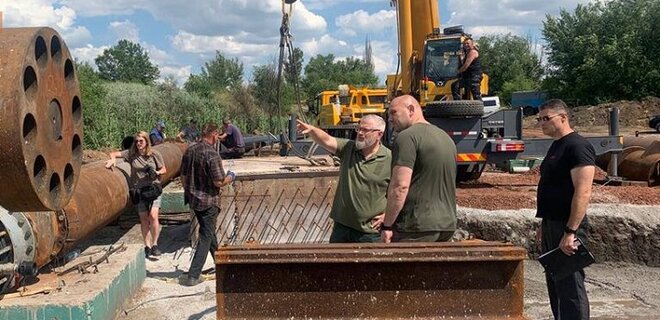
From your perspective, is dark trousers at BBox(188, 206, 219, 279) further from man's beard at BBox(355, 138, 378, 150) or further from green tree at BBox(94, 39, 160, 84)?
green tree at BBox(94, 39, 160, 84)

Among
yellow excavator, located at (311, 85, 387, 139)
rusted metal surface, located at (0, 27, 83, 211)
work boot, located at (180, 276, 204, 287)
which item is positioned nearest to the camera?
rusted metal surface, located at (0, 27, 83, 211)

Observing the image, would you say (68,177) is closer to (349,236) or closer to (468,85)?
(349,236)

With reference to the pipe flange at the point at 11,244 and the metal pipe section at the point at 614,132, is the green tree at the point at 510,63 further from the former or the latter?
the pipe flange at the point at 11,244

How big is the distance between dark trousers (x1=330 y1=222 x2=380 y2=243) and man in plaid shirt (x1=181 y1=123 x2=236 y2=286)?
2.06m

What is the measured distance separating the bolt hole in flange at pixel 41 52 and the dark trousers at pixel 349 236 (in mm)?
2940

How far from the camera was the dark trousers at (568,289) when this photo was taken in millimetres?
4320

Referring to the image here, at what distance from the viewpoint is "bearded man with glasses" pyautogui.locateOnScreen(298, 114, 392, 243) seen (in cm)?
491

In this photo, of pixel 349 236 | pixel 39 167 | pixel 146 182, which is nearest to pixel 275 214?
pixel 146 182

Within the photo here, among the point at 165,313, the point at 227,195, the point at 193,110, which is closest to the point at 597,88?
the point at 193,110

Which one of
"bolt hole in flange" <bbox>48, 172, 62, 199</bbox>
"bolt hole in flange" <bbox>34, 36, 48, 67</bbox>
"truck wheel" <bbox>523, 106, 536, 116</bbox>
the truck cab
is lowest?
"truck wheel" <bbox>523, 106, 536, 116</bbox>

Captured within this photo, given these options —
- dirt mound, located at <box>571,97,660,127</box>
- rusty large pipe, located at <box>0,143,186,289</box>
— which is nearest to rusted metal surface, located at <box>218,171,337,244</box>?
rusty large pipe, located at <box>0,143,186,289</box>

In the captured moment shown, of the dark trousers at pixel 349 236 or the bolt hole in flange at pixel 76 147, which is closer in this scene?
the bolt hole in flange at pixel 76 147

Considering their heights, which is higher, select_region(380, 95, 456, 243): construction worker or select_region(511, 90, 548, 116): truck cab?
select_region(380, 95, 456, 243): construction worker

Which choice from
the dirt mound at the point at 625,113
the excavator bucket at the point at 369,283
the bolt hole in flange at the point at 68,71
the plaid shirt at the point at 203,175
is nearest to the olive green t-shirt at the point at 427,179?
the excavator bucket at the point at 369,283
